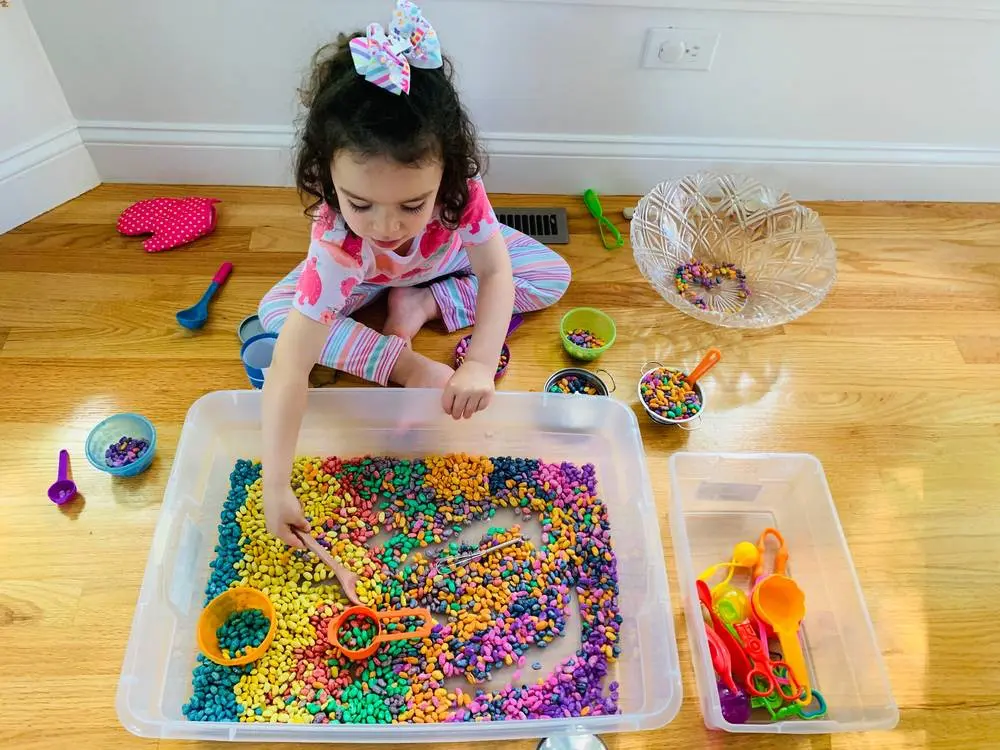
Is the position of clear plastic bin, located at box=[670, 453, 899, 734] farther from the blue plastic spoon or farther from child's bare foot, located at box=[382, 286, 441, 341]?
the blue plastic spoon

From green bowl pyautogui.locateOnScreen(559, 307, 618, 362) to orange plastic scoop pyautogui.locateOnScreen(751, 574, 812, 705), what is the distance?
1.61 feet

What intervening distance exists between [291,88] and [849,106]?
46.5 inches

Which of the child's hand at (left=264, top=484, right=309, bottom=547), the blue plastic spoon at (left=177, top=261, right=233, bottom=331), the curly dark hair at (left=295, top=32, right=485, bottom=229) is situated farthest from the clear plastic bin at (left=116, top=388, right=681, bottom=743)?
the curly dark hair at (left=295, top=32, right=485, bottom=229)

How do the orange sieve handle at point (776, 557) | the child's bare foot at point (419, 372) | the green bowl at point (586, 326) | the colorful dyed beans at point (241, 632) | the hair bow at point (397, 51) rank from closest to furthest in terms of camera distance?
1. the hair bow at point (397, 51)
2. the colorful dyed beans at point (241, 632)
3. the orange sieve handle at point (776, 557)
4. the child's bare foot at point (419, 372)
5. the green bowl at point (586, 326)

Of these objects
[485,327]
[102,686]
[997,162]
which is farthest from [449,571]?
[997,162]

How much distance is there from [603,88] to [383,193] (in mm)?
836

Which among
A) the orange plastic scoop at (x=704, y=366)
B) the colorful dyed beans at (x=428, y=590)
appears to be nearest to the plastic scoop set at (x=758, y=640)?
the colorful dyed beans at (x=428, y=590)

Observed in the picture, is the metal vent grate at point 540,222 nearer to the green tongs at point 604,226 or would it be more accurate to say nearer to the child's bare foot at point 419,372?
the green tongs at point 604,226

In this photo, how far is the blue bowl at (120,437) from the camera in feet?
3.75

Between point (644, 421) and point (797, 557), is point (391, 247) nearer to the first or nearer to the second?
point (644, 421)

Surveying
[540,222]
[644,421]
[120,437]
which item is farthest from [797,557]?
[120,437]

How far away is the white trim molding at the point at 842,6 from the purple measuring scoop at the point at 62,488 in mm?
1059

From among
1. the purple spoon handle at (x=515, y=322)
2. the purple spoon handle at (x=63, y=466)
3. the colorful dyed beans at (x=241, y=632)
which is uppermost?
the purple spoon handle at (x=515, y=322)

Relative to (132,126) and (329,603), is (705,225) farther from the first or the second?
(132,126)
